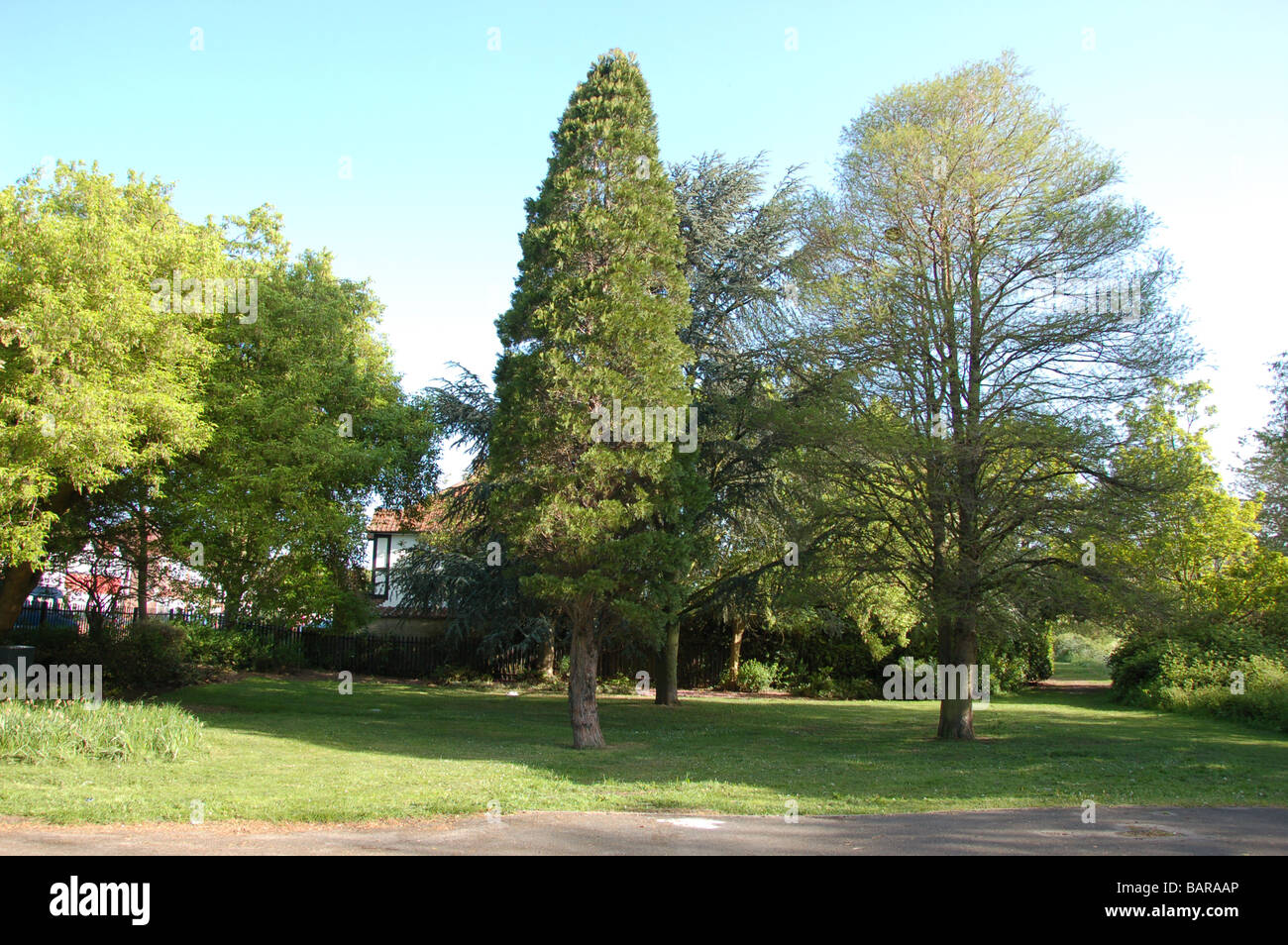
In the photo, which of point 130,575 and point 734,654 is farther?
point 734,654

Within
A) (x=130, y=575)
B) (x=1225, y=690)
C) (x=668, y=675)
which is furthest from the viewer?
(x=130, y=575)

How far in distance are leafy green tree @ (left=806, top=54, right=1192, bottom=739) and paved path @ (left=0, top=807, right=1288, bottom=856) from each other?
764cm

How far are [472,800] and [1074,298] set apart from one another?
50.1 ft

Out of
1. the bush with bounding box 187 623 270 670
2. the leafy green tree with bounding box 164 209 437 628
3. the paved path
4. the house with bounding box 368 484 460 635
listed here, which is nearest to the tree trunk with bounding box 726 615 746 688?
the house with bounding box 368 484 460 635

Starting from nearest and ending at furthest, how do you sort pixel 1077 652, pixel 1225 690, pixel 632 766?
pixel 632 766, pixel 1225 690, pixel 1077 652

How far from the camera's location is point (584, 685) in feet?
52.9

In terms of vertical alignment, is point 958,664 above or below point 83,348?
below

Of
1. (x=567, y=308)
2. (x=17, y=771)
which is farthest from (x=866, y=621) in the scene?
(x=17, y=771)

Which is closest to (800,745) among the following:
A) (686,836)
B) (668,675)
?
(668,675)

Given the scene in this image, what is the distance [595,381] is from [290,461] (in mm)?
8383

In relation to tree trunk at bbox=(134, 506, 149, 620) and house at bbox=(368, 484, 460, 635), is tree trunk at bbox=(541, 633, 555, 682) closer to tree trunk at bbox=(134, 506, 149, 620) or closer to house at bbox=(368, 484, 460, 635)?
house at bbox=(368, 484, 460, 635)

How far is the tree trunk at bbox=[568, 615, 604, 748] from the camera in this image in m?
15.8

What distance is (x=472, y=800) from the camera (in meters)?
9.85

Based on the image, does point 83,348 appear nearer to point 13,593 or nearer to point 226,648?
point 13,593
